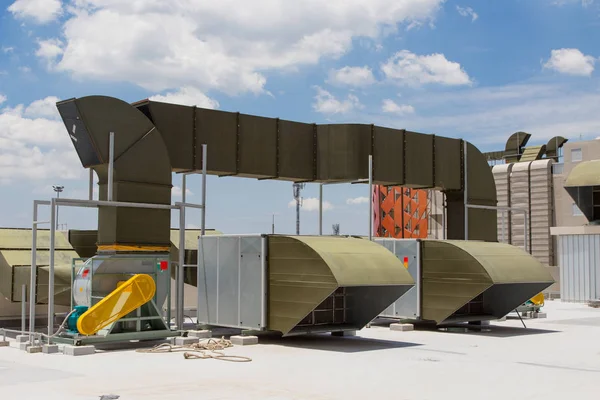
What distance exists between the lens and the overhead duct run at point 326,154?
24.9 meters

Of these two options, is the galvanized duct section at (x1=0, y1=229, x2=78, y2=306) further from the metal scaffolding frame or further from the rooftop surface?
the rooftop surface

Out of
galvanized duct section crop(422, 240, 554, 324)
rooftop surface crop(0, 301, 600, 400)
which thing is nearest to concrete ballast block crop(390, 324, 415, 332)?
galvanized duct section crop(422, 240, 554, 324)

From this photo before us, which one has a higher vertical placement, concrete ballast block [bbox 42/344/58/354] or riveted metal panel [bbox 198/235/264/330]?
riveted metal panel [bbox 198/235/264/330]

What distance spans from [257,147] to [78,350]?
966 cm

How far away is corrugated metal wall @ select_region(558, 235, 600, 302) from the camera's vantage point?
45.5m

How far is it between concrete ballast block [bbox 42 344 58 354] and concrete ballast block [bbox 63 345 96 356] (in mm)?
334

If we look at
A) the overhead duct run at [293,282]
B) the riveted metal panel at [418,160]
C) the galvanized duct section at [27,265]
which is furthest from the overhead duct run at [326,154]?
the galvanized duct section at [27,265]

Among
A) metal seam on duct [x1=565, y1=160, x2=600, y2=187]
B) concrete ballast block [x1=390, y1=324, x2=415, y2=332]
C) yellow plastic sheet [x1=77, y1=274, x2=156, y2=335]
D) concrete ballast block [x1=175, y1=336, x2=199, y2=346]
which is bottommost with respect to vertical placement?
concrete ballast block [x1=390, y1=324, x2=415, y2=332]

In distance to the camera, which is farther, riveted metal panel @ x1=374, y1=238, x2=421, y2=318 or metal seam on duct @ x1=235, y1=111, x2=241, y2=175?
riveted metal panel @ x1=374, y1=238, x2=421, y2=318

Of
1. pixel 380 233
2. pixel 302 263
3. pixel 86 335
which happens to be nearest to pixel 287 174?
pixel 302 263

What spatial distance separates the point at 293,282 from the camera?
72.0ft

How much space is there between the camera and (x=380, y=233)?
97875 millimetres

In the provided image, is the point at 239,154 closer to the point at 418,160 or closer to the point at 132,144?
the point at 132,144

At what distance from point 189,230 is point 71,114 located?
13424 mm
